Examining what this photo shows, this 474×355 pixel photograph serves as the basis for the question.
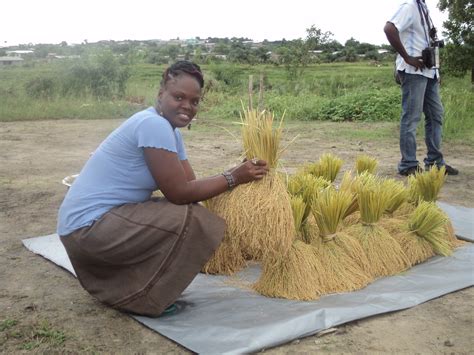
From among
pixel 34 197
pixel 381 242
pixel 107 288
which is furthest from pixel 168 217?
pixel 34 197

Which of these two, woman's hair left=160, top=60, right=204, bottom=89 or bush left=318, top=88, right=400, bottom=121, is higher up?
woman's hair left=160, top=60, right=204, bottom=89

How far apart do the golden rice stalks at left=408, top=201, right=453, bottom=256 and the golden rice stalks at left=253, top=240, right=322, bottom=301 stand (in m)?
0.87

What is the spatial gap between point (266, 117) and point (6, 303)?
67.9 inches

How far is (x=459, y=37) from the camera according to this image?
Answer: 19.3 metres

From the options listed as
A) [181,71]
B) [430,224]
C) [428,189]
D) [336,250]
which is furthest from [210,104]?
[181,71]

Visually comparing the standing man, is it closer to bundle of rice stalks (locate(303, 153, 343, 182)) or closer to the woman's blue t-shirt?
bundle of rice stalks (locate(303, 153, 343, 182))

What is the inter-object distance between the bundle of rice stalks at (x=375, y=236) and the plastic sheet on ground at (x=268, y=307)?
0.26ft

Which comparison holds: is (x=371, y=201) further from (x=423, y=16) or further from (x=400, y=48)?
(x=423, y=16)

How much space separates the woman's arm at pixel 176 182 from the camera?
2.60 meters

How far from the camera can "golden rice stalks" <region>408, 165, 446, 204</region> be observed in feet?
12.3

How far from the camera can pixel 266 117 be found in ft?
9.82

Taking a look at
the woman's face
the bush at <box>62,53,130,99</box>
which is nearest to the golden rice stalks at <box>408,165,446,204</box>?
the woman's face

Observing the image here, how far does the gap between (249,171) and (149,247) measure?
2.07 feet

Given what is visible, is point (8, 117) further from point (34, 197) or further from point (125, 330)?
point (125, 330)
